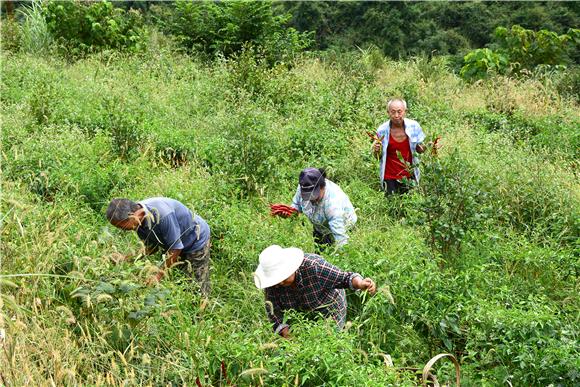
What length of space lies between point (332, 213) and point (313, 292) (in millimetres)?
1253

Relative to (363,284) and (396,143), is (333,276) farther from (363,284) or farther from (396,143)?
(396,143)

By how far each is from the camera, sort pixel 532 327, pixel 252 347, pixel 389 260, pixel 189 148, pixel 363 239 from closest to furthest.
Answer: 1. pixel 252 347
2. pixel 532 327
3. pixel 389 260
4. pixel 363 239
5. pixel 189 148

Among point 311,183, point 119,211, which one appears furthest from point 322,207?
point 119,211

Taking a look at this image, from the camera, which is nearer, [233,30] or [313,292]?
[313,292]

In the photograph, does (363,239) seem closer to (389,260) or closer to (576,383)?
(389,260)

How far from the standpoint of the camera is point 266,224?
20.3ft

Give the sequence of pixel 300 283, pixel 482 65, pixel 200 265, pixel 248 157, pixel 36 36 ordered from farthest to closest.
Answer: pixel 482 65
pixel 36 36
pixel 248 157
pixel 200 265
pixel 300 283

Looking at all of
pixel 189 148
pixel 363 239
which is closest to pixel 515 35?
pixel 189 148

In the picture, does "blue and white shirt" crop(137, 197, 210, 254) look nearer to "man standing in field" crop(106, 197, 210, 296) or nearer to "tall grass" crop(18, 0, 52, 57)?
"man standing in field" crop(106, 197, 210, 296)

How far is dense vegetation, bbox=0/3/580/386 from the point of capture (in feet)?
12.8

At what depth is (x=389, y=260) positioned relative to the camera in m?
5.25

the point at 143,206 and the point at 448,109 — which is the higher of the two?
the point at 143,206

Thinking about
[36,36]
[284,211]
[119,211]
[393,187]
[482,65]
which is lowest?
[482,65]

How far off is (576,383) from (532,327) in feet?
1.50
